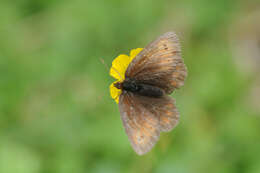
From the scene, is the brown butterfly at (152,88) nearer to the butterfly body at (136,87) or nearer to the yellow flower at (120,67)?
the butterfly body at (136,87)

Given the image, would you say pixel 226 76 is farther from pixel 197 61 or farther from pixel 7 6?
pixel 7 6

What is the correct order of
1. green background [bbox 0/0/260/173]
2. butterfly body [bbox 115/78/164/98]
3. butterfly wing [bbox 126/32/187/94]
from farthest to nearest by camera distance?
green background [bbox 0/0/260/173]
butterfly body [bbox 115/78/164/98]
butterfly wing [bbox 126/32/187/94]

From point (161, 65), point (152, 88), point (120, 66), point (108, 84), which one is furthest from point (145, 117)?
point (108, 84)

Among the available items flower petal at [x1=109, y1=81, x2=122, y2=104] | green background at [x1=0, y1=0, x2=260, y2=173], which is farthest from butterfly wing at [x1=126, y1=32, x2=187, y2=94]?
green background at [x1=0, y1=0, x2=260, y2=173]

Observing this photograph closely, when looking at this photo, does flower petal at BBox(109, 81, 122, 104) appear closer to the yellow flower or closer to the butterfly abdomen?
the yellow flower

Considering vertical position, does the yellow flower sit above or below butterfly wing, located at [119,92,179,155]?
above

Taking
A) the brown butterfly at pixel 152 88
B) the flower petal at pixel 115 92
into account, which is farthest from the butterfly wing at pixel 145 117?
the flower petal at pixel 115 92

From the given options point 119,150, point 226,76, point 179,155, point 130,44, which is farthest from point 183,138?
point 130,44
